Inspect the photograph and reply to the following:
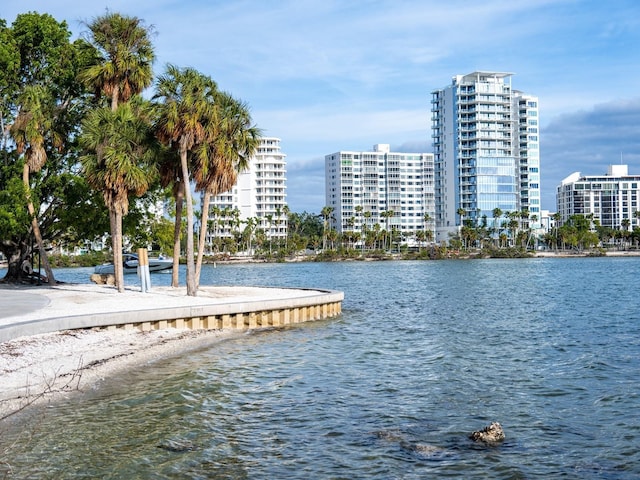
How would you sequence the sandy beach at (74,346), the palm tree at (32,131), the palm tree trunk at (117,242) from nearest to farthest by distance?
the sandy beach at (74,346) < the palm tree trunk at (117,242) < the palm tree at (32,131)

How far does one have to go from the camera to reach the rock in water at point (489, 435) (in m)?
13.6

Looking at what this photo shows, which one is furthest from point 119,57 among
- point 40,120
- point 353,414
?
point 353,414

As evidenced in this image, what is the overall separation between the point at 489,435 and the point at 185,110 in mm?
23268

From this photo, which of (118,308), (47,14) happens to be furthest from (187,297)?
(47,14)

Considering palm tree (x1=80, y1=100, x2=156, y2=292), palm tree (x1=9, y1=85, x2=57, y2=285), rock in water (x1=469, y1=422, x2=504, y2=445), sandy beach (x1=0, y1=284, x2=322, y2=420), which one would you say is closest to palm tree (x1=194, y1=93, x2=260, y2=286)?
palm tree (x1=80, y1=100, x2=156, y2=292)

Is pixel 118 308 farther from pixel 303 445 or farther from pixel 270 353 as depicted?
pixel 303 445

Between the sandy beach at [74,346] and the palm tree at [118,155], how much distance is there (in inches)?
205

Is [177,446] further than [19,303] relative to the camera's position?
No

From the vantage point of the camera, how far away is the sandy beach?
16.4 metres

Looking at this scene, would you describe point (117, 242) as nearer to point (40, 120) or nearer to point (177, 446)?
point (40, 120)

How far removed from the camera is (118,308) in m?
27.6

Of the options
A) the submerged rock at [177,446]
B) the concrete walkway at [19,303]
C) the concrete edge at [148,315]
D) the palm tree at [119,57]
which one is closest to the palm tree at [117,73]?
the palm tree at [119,57]

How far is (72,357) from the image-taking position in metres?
20.0

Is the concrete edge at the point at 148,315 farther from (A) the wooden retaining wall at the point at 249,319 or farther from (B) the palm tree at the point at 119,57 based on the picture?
(B) the palm tree at the point at 119,57
